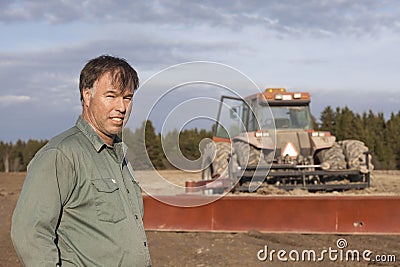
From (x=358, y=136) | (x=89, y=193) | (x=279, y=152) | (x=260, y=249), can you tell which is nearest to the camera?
(x=89, y=193)

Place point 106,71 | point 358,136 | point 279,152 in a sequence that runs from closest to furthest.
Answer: point 106,71 < point 279,152 < point 358,136

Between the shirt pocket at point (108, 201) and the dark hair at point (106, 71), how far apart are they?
1.12ft

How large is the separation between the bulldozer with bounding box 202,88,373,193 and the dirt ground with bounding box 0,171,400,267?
2.75m

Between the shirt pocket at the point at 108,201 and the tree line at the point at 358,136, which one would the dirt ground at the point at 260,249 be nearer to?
the shirt pocket at the point at 108,201

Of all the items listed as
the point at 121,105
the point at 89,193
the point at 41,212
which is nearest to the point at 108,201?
the point at 89,193

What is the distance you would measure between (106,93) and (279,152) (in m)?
9.10

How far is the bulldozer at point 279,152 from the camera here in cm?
1002

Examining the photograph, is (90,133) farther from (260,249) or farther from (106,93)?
(260,249)

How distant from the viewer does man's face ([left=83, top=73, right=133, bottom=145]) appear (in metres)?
2.03

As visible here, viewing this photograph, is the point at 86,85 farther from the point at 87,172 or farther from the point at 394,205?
the point at 394,205

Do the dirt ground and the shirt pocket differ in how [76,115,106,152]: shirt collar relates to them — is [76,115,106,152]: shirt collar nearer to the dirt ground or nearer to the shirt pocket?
the shirt pocket

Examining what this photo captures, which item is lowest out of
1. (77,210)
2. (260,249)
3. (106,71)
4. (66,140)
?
(260,249)

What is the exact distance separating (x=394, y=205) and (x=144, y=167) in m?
2.97

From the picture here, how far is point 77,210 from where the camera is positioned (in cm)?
189
